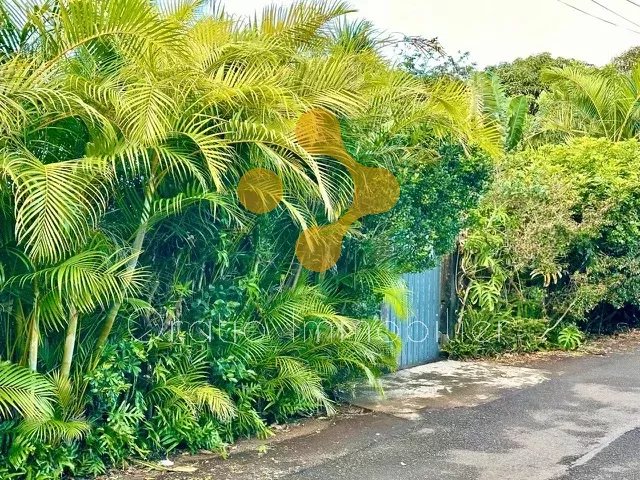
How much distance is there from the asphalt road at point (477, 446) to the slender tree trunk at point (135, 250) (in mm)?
1157

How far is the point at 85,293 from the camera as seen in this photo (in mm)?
4387

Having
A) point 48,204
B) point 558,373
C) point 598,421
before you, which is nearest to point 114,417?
point 48,204

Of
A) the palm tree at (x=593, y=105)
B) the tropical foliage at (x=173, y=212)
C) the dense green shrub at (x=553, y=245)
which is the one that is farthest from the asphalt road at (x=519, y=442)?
the palm tree at (x=593, y=105)

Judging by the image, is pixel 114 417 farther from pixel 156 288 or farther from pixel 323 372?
pixel 323 372

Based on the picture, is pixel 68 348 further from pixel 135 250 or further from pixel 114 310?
pixel 135 250

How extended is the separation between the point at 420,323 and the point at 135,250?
490cm

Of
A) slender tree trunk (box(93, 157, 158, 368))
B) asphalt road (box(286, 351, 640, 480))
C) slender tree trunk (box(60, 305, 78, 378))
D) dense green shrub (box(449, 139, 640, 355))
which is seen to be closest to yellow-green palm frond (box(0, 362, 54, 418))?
slender tree trunk (box(60, 305, 78, 378))

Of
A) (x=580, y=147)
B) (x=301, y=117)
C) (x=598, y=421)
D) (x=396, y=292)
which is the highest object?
(x=580, y=147)

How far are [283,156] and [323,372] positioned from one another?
7.43ft
